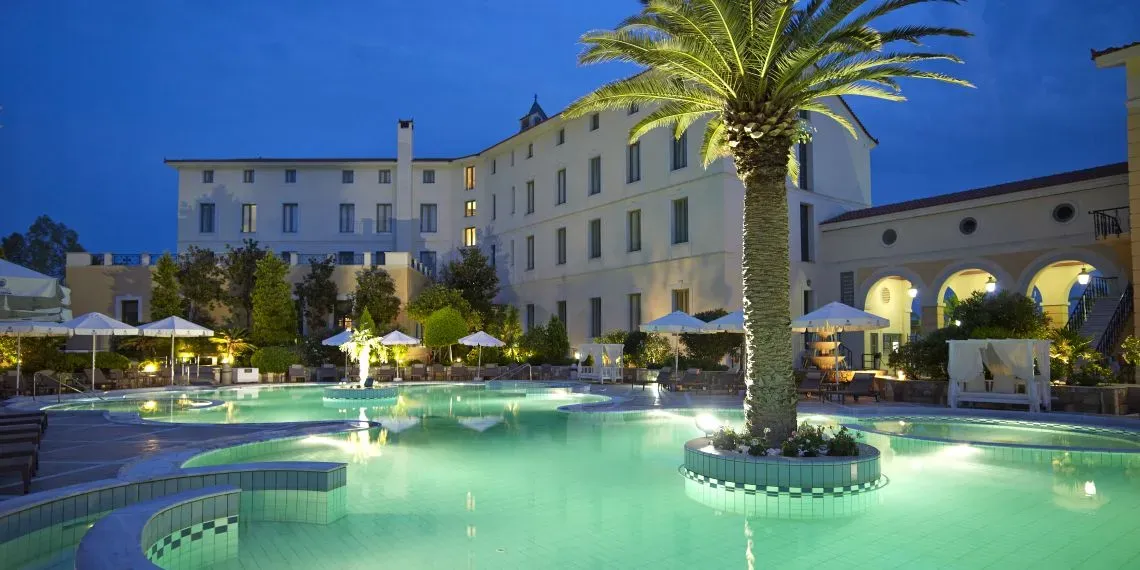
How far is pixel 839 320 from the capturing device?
55.6 ft

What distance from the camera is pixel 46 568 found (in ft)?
16.5

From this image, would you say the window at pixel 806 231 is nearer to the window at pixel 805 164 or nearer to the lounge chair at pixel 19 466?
the window at pixel 805 164

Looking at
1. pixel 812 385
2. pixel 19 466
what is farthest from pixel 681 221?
pixel 19 466

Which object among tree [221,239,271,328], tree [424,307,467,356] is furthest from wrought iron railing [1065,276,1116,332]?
tree [221,239,271,328]

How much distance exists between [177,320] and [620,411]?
43.0ft

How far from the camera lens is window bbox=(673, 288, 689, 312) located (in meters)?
25.7

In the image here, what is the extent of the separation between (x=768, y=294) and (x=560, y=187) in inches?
957

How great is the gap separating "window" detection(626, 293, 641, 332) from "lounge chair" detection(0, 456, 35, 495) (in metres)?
22.7

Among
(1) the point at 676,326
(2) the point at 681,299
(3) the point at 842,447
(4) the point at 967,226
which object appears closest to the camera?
(3) the point at 842,447

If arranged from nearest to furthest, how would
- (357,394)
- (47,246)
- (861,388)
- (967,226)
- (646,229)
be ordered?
(861,388)
(357,394)
(967,226)
(646,229)
(47,246)

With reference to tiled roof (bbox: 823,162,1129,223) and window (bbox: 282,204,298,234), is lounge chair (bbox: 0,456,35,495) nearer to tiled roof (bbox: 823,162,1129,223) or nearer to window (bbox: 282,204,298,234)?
tiled roof (bbox: 823,162,1129,223)

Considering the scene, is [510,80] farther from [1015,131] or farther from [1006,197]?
[1006,197]

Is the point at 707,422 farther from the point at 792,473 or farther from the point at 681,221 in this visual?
the point at 681,221

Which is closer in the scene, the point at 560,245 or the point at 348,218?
the point at 560,245
